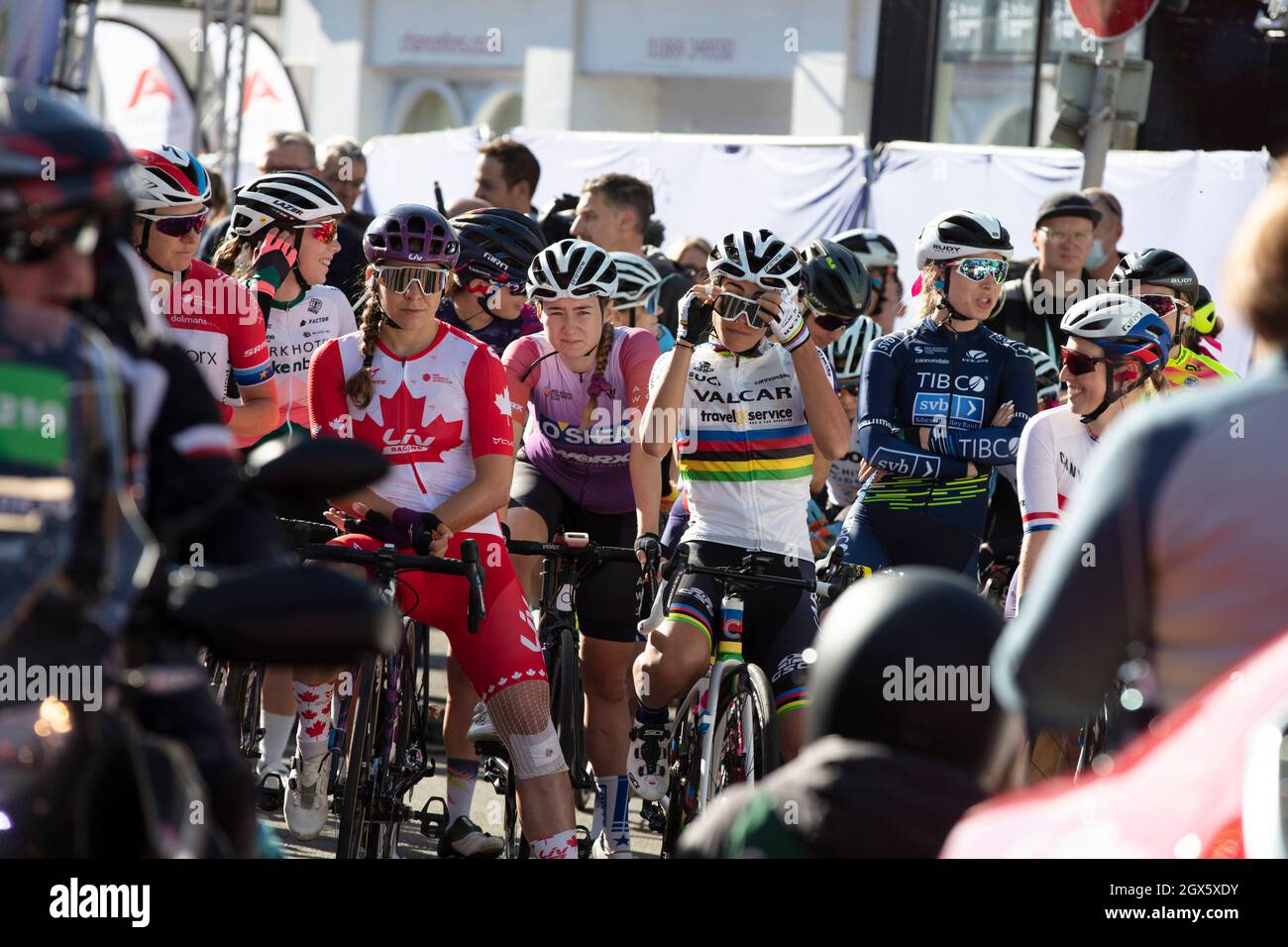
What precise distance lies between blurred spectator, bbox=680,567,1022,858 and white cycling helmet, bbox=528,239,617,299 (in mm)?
4394

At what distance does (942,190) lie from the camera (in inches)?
736

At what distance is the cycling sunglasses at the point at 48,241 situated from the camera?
263 cm

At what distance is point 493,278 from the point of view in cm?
831

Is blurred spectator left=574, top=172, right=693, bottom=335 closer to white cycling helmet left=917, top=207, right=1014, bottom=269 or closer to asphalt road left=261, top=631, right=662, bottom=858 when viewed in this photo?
white cycling helmet left=917, top=207, right=1014, bottom=269

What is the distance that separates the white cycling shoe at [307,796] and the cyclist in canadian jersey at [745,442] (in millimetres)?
1194

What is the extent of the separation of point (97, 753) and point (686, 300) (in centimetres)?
417

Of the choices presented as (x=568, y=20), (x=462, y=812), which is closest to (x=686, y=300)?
(x=462, y=812)

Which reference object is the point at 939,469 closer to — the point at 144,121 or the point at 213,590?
the point at 213,590

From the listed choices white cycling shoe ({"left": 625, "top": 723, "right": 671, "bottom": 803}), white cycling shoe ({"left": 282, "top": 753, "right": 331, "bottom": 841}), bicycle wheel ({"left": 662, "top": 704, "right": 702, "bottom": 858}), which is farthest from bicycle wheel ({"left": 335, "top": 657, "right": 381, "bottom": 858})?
white cycling shoe ({"left": 625, "top": 723, "right": 671, "bottom": 803})

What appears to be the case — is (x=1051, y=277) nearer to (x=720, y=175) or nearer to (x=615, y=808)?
(x=615, y=808)

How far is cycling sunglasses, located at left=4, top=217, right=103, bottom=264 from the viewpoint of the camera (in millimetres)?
2627

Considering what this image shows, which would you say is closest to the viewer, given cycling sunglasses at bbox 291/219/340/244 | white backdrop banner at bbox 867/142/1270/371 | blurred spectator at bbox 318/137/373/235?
cycling sunglasses at bbox 291/219/340/244

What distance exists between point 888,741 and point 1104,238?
8404 mm

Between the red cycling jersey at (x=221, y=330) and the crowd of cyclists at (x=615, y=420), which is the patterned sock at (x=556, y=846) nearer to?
the crowd of cyclists at (x=615, y=420)
